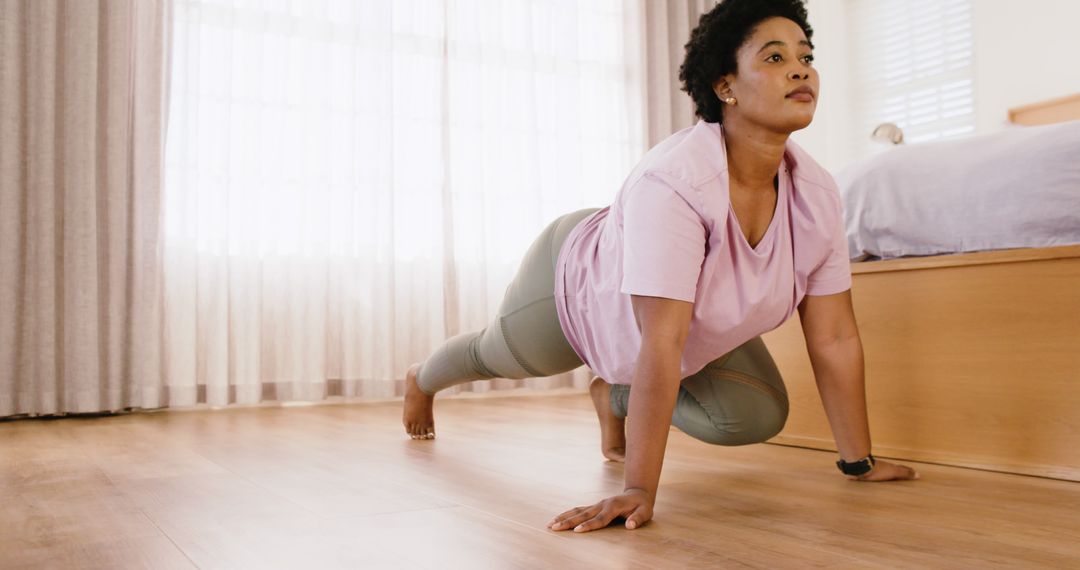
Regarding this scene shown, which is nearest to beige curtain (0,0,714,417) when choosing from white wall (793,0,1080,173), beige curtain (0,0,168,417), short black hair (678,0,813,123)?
beige curtain (0,0,168,417)

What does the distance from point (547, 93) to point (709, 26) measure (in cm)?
246

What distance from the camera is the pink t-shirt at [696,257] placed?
1144 millimetres

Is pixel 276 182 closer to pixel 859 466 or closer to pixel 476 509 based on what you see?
pixel 476 509

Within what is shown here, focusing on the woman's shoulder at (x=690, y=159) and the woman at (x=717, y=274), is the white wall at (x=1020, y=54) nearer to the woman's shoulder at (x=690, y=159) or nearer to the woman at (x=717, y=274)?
the woman at (x=717, y=274)

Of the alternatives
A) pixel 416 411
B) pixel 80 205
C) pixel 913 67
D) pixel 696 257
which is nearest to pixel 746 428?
pixel 696 257

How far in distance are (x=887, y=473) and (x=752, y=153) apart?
578 millimetres

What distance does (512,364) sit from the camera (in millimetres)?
1671

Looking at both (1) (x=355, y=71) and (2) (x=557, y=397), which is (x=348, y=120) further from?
(2) (x=557, y=397)

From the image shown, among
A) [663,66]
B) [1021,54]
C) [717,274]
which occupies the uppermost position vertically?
[663,66]

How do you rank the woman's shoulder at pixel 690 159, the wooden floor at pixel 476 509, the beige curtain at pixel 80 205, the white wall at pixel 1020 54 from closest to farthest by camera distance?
the wooden floor at pixel 476 509
the woman's shoulder at pixel 690 159
the beige curtain at pixel 80 205
the white wall at pixel 1020 54

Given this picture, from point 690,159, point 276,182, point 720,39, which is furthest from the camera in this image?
point 276,182

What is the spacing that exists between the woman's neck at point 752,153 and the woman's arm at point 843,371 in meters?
0.24

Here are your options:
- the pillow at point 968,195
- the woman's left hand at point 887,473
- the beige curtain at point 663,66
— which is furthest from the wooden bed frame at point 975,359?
the beige curtain at point 663,66

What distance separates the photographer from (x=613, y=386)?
1704mm
